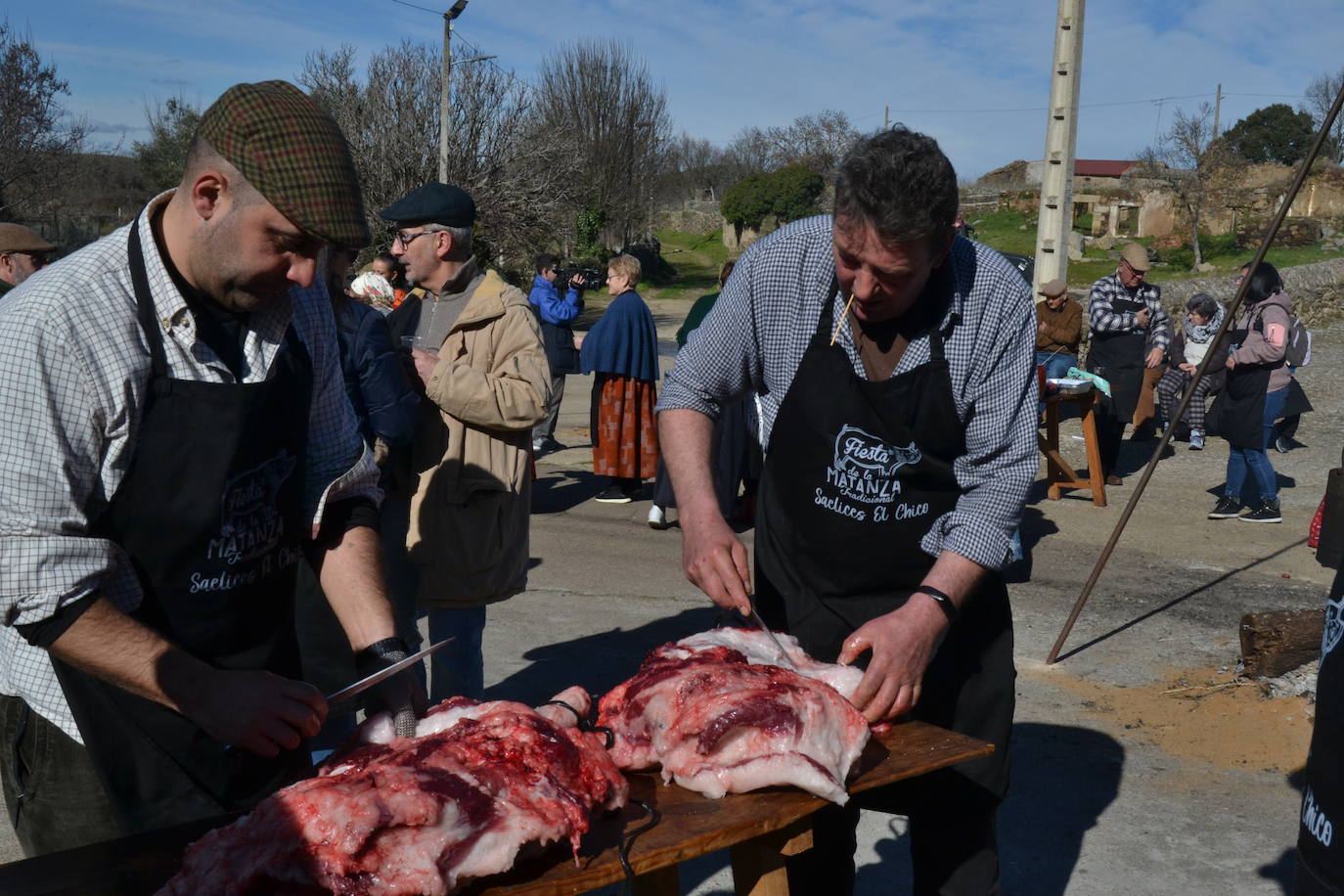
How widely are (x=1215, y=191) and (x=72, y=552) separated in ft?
125

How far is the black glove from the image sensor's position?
248 centimetres

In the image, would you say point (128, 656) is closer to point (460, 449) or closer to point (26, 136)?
point (460, 449)

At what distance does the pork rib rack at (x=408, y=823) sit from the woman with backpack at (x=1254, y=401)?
912 cm

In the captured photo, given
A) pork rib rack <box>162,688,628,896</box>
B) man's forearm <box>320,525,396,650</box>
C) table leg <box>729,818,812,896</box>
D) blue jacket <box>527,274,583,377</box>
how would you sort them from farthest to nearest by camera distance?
blue jacket <box>527,274,583,377</box>, man's forearm <box>320,525,396,650</box>, table leg <box>729,818,812,896</box>, pork rib rack <box>162,688,628,896</box>

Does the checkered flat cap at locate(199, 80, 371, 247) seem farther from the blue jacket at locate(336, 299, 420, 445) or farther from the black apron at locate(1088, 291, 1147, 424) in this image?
the black apron at locate(1088, 291, 1147, 424)

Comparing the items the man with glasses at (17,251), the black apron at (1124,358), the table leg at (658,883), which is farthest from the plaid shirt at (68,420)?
the black apron at (1124,358)

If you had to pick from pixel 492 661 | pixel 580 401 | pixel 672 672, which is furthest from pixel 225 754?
pixel 580 401

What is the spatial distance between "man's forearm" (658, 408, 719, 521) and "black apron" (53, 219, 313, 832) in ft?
3.41

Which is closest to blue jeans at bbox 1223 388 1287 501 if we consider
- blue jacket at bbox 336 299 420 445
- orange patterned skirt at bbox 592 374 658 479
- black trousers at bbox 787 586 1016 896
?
orange patterned skirt at bbox 592 374 658 479

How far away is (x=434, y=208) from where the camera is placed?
4621mm

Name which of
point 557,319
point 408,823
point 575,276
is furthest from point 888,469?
point 575,276

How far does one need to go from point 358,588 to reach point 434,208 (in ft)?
7.87

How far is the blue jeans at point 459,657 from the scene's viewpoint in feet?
15.4

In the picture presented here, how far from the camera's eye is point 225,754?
2.35m
